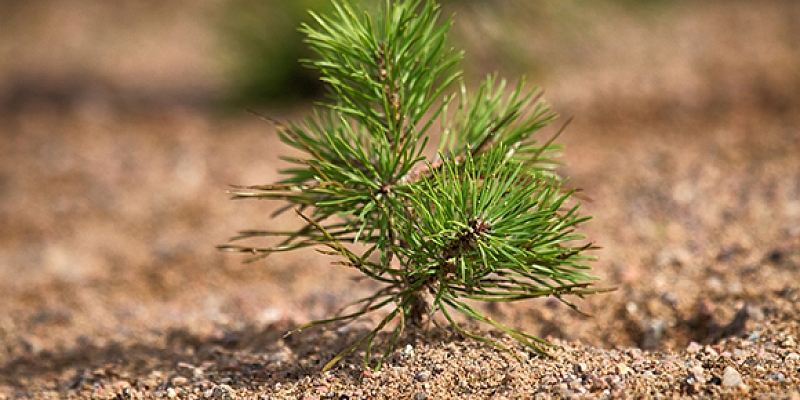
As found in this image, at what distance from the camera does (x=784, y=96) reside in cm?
418

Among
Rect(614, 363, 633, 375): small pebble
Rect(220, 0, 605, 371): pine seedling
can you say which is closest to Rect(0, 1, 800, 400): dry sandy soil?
Rect(614, 363, 633, 375): small pebble

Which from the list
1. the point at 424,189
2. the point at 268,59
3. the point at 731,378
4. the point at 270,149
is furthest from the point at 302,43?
the point at 731,378

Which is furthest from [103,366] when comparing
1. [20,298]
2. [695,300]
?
[695,300]

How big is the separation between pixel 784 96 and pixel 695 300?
2.41 metres

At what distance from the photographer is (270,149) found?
15.2ft

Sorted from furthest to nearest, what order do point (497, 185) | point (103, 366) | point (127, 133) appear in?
point (127, 133) → point (103, 366) → point (497, 185)

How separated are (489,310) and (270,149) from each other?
8.26 ft

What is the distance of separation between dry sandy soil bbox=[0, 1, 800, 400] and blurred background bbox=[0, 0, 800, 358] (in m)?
0.02

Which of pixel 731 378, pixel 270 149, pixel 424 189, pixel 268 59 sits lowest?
pixel 731 378

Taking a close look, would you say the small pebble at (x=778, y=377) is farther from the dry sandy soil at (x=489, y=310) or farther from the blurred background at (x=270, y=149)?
the blurred background at (x=270, y=149)

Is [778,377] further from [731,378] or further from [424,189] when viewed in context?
[424,189]

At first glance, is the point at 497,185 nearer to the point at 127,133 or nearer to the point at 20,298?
the point at 20,298

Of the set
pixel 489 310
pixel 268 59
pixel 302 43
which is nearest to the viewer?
pixel 489 310

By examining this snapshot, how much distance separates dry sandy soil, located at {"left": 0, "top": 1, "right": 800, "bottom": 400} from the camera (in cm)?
169
